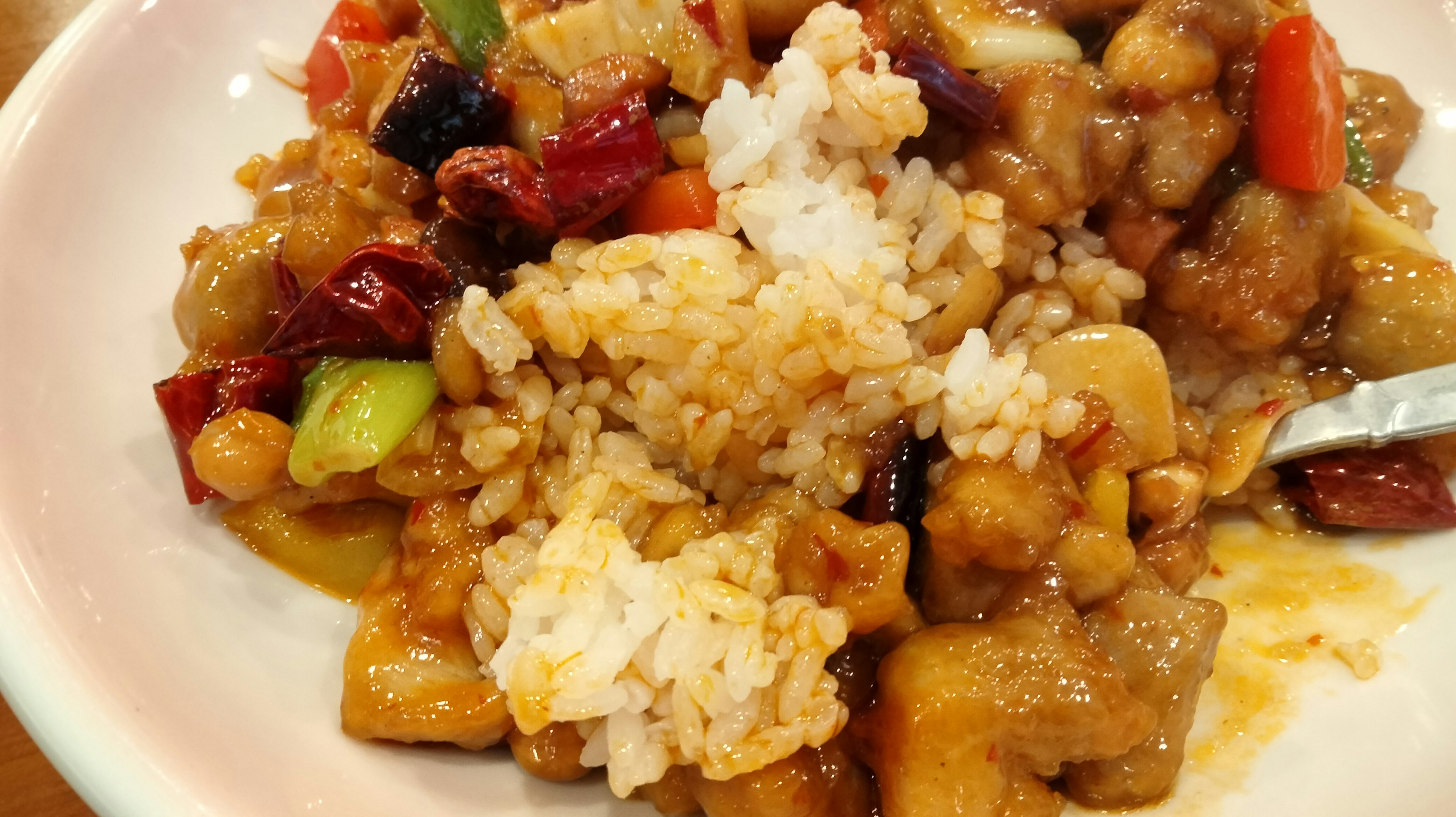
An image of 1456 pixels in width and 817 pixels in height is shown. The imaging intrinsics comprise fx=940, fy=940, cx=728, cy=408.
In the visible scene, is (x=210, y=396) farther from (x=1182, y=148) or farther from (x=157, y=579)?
(x=1182, y=148)

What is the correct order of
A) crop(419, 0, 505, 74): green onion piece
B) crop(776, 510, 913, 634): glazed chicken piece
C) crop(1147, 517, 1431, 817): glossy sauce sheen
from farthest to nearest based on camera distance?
crop(419, 0, 505, 74): green onion piece, crop(1147, 517, 1431, 817): glossy sauce sheen, crop(776, 510, 913, 634): glazed chicken piece

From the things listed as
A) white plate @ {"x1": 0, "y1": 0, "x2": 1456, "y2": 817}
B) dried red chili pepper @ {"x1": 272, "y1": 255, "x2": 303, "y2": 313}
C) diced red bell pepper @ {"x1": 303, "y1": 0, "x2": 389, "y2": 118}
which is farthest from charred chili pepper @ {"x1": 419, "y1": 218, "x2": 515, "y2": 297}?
diced red bell pepper @ {"x1": 303, "y1": 0, "x2": 389, "y2": 118}

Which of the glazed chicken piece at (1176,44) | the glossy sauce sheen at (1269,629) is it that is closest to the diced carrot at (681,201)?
the glazed chicken piece at (1176,44)

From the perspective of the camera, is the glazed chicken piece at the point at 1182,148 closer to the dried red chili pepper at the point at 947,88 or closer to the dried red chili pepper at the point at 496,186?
the dried red chili pepper at the point at 947,88

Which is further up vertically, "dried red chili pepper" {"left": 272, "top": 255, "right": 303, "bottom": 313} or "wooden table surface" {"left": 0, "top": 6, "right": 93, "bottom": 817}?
"dried red chili pepper" {"left": 272, "top": 255, "right": 303, "bottom": 313}

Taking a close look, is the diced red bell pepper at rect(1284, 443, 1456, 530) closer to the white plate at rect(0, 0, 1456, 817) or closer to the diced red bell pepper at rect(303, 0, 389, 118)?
the white plate at rect(0, 0, 1456, 817)

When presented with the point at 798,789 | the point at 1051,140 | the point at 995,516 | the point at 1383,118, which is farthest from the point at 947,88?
the point at 1383,118

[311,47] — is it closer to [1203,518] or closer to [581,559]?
[581,559]
